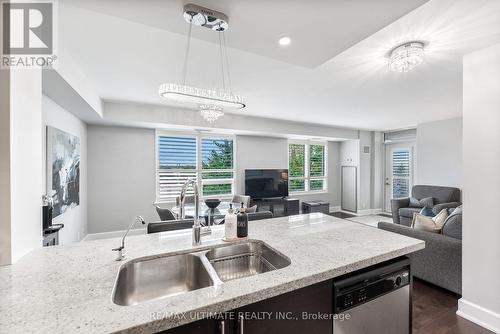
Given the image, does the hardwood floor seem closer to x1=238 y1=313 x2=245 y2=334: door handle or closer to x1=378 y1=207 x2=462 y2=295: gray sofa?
x1=378 y1=207 x2=462 y2=295: gray sofa

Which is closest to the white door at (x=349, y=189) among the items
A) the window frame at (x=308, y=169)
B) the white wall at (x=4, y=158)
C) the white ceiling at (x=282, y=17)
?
the window frame at (x=308, y=169)

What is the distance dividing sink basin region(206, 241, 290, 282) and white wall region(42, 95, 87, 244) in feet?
8.09

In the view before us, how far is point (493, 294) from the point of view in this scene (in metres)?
1.93

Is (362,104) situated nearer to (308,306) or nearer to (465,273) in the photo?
(465,273)

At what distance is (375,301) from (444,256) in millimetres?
1899

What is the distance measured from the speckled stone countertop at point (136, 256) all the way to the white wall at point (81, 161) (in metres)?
2.03

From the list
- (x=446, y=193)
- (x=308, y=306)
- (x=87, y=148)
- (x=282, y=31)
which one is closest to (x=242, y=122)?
(x=87, y=148)

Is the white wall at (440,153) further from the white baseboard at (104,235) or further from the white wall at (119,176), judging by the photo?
the white baseboard at (104,235)

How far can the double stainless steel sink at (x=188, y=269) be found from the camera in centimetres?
114

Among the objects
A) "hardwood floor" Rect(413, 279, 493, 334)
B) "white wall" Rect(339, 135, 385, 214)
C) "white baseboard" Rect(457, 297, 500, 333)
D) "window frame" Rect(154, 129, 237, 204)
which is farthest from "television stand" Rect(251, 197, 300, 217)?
"white baseboard" Rect(457, 297, 500, 333)

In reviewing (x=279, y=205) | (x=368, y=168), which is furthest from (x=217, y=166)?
(x=368, y=168)

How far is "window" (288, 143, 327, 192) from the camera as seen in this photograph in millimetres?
6641

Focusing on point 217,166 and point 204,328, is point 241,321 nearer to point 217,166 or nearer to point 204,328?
point 204,328

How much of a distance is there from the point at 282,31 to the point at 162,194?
4347 mm
